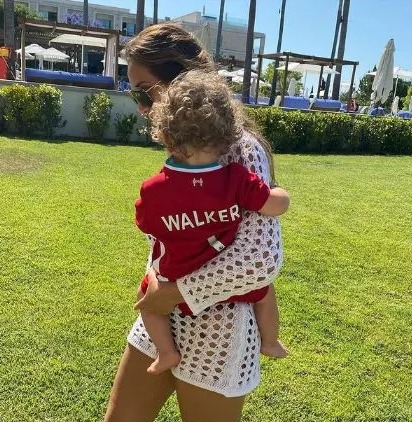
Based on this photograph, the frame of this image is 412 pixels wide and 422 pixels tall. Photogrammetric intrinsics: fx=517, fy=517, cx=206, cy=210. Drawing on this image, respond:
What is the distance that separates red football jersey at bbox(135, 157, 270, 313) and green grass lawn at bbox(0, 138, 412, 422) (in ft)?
5.21

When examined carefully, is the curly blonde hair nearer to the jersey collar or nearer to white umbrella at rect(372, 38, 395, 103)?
the jersey collar

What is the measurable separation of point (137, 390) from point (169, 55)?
109 centimetres

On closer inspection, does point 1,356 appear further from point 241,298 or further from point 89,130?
point 89,130

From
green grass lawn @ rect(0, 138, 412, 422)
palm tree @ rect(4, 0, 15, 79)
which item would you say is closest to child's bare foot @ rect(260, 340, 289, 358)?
green grass lawn @ rect(0, 138, 412, 422)

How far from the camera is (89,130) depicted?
1250cm

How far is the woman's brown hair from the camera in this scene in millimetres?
1538

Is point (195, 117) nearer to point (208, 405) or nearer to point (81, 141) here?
point (208, 405)

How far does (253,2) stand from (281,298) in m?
21.1

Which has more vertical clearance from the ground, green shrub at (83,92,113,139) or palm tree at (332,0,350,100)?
palm tree at (332,0,350,100)

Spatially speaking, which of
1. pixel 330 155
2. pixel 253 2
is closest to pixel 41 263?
pixel 330 155

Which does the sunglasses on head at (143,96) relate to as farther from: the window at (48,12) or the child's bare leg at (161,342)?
A: the window at (48,12)

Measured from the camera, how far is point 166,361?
1541mm

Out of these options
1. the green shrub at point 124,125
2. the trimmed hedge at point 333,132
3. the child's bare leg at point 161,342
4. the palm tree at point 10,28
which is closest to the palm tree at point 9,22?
the palm tree at point 10,28

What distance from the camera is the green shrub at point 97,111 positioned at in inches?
482
